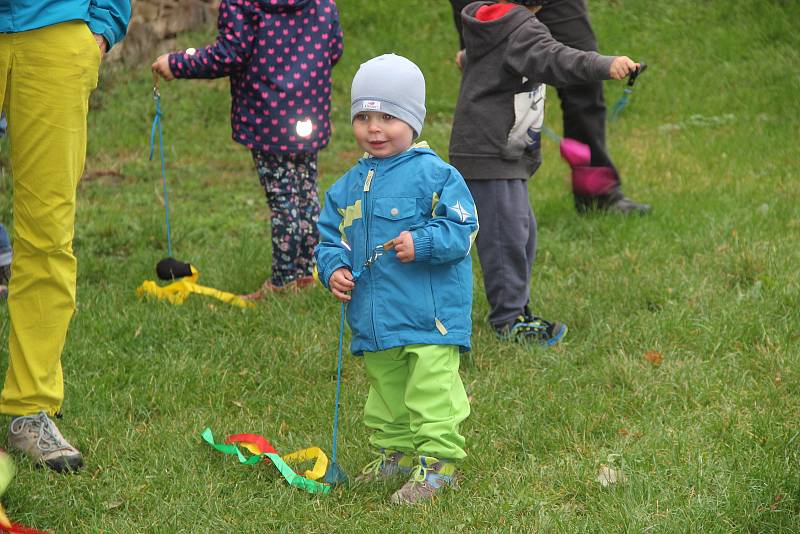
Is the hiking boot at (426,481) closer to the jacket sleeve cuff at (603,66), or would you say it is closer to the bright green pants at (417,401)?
the bright green pants at (417,401)

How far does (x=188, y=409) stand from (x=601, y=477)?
5.22ft

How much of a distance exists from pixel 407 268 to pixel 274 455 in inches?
30.7

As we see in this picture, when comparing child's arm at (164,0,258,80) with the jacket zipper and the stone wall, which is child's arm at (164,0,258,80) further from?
the stone wall

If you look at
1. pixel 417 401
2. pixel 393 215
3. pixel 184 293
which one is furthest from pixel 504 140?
pixel 184 293

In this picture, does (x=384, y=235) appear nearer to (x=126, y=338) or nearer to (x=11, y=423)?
(x=11, y=423)

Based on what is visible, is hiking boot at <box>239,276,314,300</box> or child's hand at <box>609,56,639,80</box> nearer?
child's hand at <box>609,56,639,80</box>

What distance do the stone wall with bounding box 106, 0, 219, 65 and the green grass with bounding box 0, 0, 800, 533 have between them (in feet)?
8.12

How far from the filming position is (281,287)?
536cm

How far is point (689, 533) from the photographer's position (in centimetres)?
297

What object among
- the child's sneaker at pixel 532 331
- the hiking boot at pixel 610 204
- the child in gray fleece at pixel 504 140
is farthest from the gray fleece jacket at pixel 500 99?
the hiking boot at pixel 610 204

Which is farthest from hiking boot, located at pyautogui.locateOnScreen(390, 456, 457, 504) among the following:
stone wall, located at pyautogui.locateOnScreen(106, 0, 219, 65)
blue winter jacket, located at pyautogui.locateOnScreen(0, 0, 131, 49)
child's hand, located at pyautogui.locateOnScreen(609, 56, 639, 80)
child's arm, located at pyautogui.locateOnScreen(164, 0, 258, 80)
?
stone wall, located at pyautogui.locateOnScreen(106, 0, 219, 65)

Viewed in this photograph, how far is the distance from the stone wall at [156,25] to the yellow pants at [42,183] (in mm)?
6891

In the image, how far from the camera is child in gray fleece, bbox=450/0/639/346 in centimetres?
433

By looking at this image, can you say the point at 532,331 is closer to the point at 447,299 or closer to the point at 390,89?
the point at 447,299
